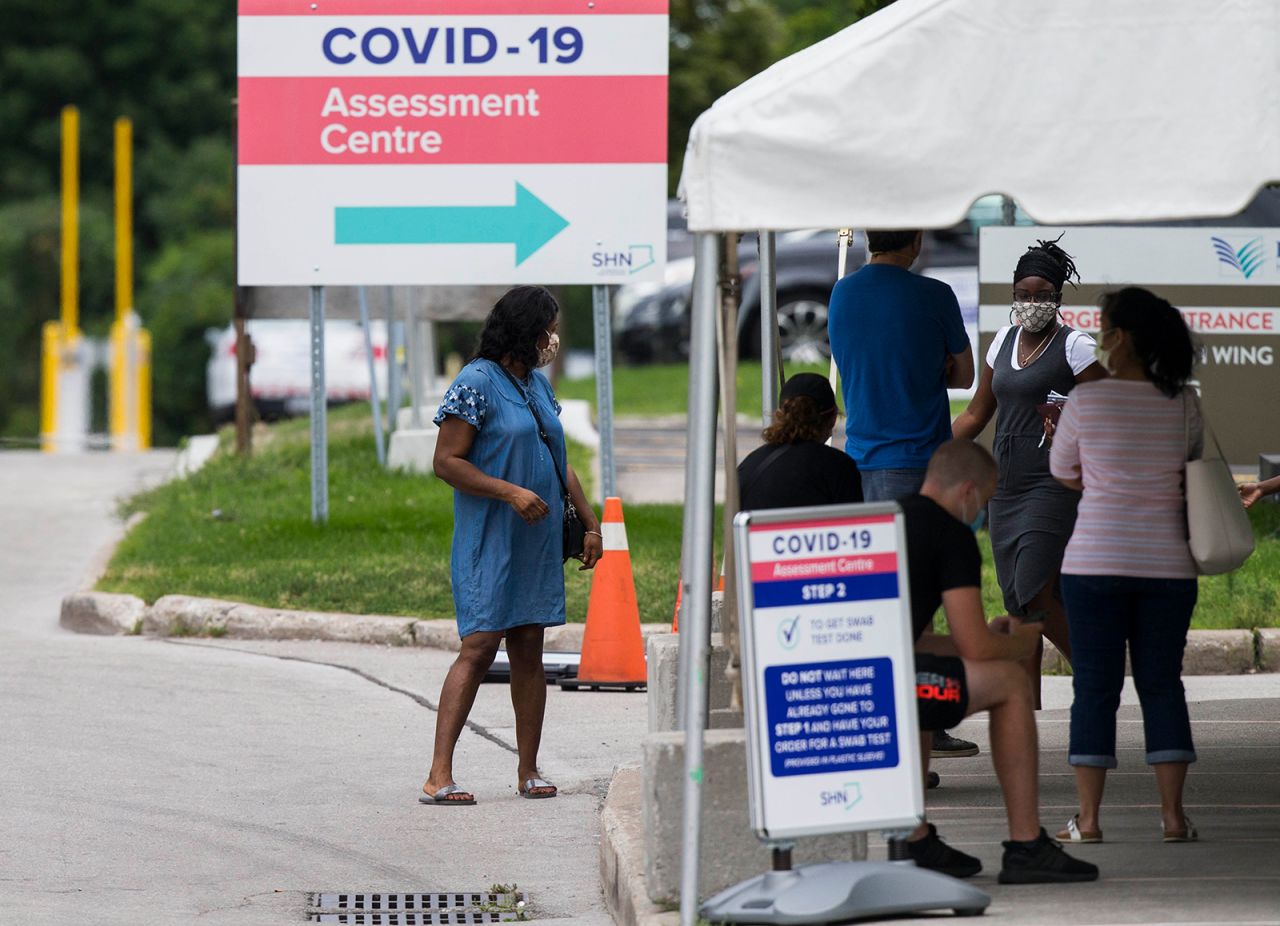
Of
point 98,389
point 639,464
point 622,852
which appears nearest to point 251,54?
point 639,464

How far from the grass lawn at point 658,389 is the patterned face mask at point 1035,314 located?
1204 centimetres

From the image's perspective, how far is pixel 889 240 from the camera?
23.1ft

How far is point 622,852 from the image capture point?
641cm

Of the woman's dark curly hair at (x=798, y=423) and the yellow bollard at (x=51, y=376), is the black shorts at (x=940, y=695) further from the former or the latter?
the yellow bollard at (x=51, y=376)

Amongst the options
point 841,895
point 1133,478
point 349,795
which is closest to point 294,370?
point 349,795

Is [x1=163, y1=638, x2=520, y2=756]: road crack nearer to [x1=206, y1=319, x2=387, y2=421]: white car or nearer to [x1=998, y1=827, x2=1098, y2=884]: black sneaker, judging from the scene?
[x1=998, y1=827, x2=1098, y2=884]: black sneaker

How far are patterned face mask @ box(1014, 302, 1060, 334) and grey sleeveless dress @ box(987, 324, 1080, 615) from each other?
0.09 meters

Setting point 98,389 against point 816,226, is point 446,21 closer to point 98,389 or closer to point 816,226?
point 816,226

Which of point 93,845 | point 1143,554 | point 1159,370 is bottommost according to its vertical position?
point 93,845

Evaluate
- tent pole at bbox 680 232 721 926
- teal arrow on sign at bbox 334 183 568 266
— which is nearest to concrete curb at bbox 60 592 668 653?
teal arrow on sign at bbox 334 183 568 266

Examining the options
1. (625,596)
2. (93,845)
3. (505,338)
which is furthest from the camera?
(625,596)

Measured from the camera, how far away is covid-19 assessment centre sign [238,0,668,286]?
13070 mm

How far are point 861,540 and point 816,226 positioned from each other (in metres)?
0.84

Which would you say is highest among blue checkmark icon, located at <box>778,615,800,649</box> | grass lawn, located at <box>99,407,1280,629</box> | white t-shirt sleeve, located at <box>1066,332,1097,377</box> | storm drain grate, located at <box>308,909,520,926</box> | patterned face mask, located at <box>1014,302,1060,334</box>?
patterned face mask, located at <box>1014,302,1060,334</box>
